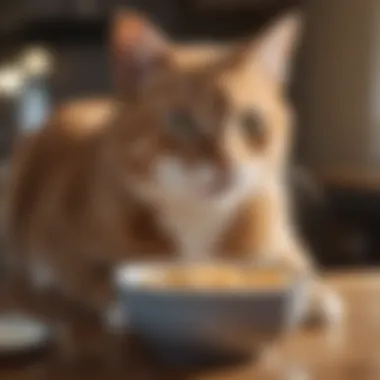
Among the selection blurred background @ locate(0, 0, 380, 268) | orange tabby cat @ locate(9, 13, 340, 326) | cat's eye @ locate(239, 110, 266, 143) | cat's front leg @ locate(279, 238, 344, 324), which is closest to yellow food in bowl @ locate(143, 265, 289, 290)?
cat's front leg @ locate(279, 238, 344, 324)

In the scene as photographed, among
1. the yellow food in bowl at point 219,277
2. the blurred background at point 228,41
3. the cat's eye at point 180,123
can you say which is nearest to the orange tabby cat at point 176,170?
the cat's eye at point 180,123

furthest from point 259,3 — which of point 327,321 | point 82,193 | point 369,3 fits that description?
point 327,321

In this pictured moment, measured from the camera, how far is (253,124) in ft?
4.00

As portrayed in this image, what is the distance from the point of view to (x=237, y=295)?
86cm

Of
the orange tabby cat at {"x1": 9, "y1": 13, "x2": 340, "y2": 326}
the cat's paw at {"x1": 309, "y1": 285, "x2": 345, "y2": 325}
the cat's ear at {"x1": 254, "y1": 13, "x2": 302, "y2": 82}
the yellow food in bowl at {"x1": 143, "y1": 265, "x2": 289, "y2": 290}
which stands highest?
the cat's ear at {"x1": 254, "y1": 13, "x2": 302, "y2": 82}

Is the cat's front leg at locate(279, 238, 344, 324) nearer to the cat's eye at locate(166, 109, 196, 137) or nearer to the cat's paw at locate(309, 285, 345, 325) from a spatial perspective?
the cat's paw at locate(309, 285, 345, 325)

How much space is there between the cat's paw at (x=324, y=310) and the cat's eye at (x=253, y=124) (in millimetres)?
221

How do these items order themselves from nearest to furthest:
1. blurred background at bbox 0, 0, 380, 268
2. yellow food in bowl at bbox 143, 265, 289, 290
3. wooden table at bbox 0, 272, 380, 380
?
wooden table at bbox 0, 272, 380, 380, yellow food in bowl at bbox 143, 265, 289, 290, blurred background at bbox 0, 0, 380, 268

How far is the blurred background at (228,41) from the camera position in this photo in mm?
3252

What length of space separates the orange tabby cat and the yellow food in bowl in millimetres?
143

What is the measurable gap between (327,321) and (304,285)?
14cm

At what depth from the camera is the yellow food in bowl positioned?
944 millimetres

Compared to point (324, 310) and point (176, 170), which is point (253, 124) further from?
point (324, 310)

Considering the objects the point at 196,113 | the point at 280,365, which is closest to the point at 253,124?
the point at 196,113
